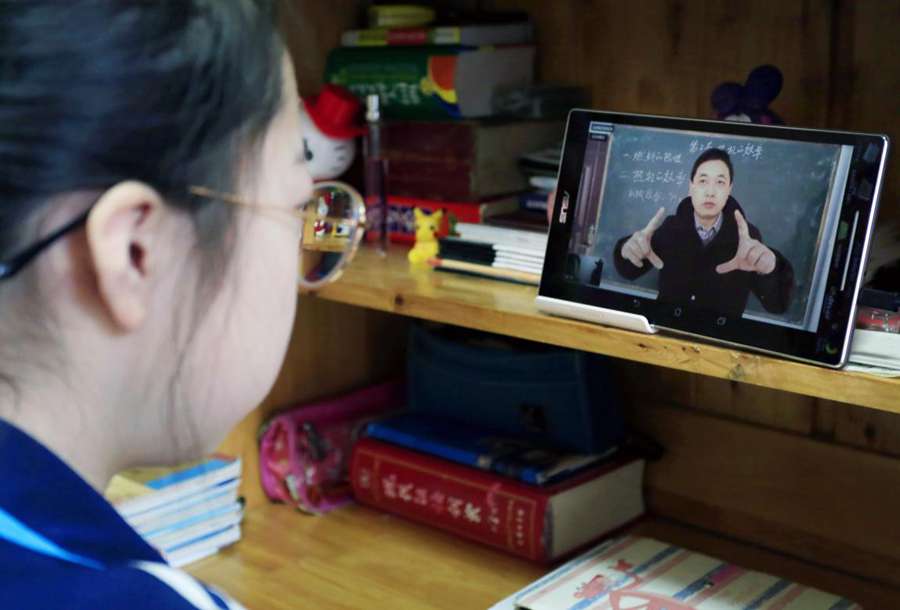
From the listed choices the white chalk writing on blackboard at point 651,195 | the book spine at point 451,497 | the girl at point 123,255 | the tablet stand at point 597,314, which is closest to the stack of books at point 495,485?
the book spine at point 451,497

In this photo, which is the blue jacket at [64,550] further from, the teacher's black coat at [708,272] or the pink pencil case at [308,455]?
the pink pencil case at [308,455]

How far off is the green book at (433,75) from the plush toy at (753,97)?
348mm

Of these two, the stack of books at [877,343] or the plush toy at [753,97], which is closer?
the stack of books at [877,343]

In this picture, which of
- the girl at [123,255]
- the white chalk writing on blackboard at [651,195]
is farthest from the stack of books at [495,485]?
the girl at [123,255]

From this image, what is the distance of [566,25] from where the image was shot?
1.46 meters

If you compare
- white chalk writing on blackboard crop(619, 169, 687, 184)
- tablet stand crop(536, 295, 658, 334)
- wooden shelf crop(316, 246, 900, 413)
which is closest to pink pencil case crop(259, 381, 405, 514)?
wooden shelf crop(316, 246, 900, 413)

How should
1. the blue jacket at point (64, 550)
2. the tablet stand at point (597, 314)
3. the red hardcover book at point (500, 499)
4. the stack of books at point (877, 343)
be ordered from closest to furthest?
1. the blue jacket at point (64, 550)
2. the stack of books at point (877, 343)
3. the tablet stand at point (597, 314)
4. the red hardcover book at point (500, 499)

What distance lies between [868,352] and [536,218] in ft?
1.64

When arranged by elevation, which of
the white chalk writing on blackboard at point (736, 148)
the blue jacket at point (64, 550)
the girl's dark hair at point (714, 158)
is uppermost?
the white chalk writing on blackboard at point (736, 148)

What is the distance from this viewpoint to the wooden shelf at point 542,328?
36.3 inches

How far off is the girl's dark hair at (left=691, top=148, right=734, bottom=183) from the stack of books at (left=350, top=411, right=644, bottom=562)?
45 cm

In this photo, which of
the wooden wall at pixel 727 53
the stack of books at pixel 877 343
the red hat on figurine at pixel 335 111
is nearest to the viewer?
the stack of books at pixel 877 343

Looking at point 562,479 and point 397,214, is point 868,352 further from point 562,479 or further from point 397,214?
point 397,214

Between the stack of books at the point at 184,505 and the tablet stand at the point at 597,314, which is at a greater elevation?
the tablet stand at the point at 597,314
